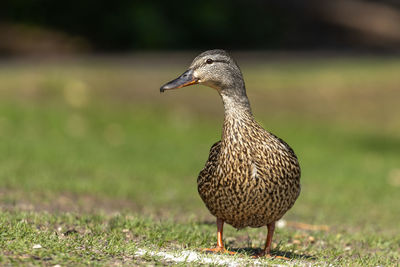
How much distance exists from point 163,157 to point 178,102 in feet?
14.4

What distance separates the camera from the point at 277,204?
5805 mm

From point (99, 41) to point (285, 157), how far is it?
19.9 metres

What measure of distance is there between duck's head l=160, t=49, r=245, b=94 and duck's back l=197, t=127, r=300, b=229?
0.43 meters

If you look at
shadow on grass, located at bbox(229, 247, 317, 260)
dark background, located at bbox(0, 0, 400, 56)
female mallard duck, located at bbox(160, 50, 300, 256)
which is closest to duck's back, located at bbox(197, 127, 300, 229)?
female mallard duck, located at bbox(160, 50, 300, 256)

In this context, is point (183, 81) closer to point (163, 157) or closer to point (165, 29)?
point (163, 157)

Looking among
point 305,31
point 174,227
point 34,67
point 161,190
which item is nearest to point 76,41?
point 34,67

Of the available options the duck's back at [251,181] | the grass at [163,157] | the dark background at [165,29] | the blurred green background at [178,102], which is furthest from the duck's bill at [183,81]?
the dark background at [165,29]

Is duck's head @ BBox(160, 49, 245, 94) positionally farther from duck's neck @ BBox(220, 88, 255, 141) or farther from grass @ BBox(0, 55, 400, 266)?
grass @ BBox(0, 55, 400, 266)

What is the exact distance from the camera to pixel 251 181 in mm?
5691

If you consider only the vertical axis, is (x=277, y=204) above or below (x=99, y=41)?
below

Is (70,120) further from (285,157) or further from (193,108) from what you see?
(285,157)

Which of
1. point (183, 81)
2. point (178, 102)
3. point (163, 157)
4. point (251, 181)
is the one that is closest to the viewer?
point (251, 181)

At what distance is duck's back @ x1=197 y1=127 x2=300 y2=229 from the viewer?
571 cm

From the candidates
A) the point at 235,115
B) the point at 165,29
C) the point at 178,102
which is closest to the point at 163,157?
the point at 178,102
